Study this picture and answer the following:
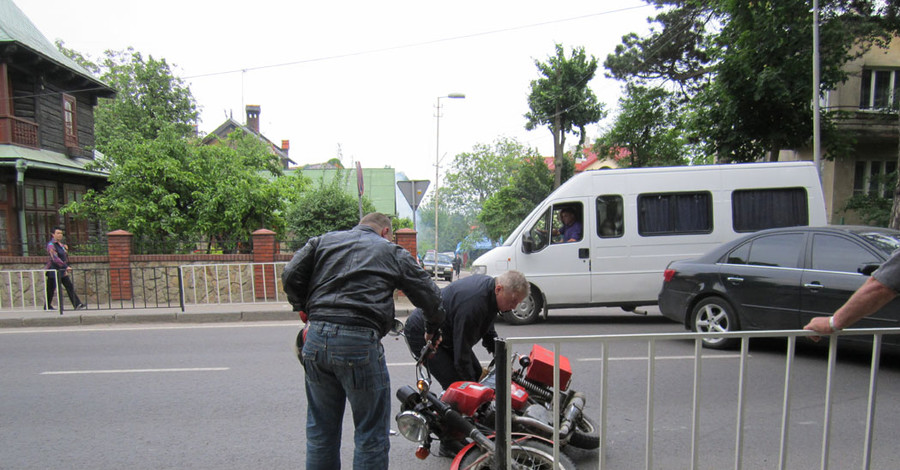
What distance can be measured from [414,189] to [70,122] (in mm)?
14689

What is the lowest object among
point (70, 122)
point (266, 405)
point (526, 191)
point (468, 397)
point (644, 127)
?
point (266, 405)

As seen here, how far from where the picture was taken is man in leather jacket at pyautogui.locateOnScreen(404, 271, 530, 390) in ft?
10.6

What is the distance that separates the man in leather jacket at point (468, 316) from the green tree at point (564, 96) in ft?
71.1

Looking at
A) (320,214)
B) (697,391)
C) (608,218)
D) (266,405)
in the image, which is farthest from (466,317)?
(320,214)

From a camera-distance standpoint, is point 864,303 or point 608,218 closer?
point 864,303

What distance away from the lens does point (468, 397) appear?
3.01 m

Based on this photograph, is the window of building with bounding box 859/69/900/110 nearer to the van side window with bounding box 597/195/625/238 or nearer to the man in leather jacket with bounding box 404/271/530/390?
the van side window with bounding box 597/195/625/238

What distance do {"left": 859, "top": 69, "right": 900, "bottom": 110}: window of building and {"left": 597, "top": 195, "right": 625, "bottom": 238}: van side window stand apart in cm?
1578

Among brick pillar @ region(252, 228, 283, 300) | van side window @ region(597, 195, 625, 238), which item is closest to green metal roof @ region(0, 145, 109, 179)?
brick pillar @ region(252, 228, 283, 300)

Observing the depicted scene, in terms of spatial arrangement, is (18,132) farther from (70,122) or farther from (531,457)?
A: (531,457)

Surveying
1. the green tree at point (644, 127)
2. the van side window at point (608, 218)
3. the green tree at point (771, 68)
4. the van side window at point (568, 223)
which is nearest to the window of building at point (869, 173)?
the green tree at point (771, 68)

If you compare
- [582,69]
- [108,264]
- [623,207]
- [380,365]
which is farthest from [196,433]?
[582,69]

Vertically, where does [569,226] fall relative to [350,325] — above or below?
above

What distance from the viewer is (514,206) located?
31266 mm
